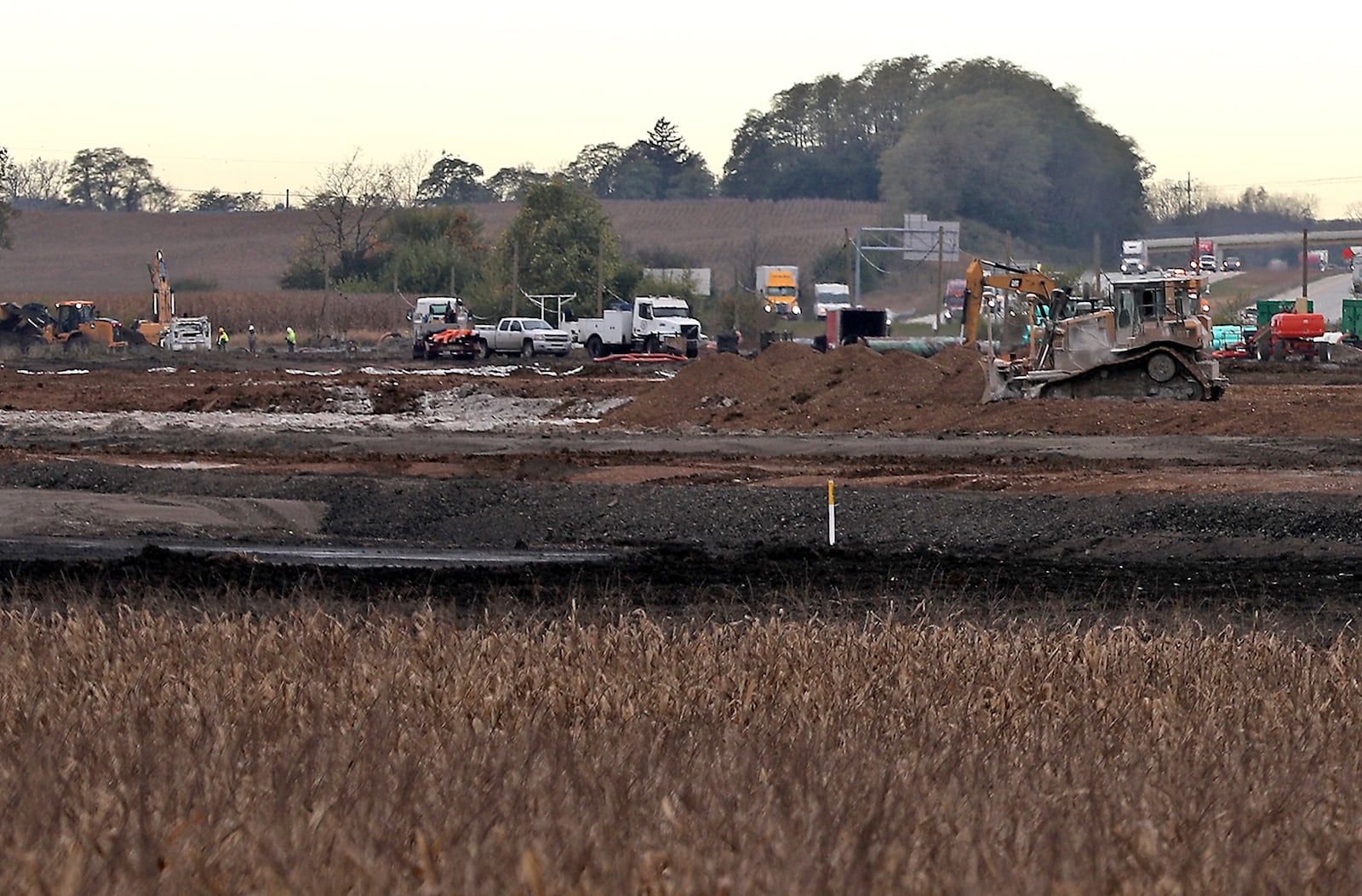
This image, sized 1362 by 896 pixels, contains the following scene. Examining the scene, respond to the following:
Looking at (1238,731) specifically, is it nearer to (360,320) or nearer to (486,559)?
(486,559)

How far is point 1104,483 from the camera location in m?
24.4

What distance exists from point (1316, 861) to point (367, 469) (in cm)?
2300

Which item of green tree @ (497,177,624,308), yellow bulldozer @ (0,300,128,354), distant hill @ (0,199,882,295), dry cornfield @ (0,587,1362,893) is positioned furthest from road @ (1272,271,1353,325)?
dry cornfield @ (0,587,1362,893)

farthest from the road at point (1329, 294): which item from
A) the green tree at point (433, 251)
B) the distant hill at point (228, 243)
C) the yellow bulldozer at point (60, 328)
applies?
the yellow bulldozer at point (60, 328)

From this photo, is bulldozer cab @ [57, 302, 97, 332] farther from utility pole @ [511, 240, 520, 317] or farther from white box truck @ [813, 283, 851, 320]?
white box truck @ [813, 283, 851, 320]

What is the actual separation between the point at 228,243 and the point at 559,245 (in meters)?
86.7

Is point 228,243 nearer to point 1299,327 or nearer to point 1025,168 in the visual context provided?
point 1025,168

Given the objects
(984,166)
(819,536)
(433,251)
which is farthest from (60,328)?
(984,166)

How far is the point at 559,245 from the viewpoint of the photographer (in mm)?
110688

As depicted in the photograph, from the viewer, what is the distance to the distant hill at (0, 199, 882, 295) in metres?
171

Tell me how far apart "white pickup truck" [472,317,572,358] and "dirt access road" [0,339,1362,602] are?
85.3 feet

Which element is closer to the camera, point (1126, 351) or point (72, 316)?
point (1126, 351)

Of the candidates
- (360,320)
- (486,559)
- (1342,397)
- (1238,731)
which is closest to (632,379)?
(1342,397)

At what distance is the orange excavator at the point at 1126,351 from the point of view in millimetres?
38531
